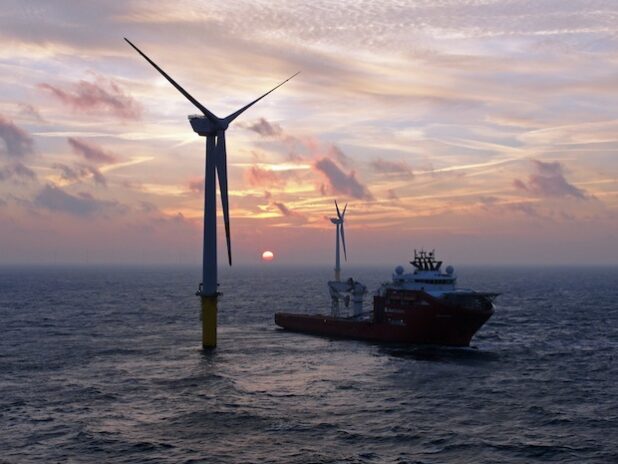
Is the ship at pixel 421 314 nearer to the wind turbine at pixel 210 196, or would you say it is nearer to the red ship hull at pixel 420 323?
the red ship hull at pixel 420 323

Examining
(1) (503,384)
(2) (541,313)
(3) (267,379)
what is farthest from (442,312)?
(2) (541,313)

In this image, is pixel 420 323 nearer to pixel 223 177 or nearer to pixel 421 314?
pixel 421 314

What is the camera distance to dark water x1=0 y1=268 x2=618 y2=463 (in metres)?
42.8

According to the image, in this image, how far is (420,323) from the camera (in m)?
87.4

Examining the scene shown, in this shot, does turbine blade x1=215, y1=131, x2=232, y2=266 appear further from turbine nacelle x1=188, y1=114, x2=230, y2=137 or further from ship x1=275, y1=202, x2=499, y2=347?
ship x1=275, y1=202, x2=499, y2=347

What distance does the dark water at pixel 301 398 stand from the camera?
42.8 meters

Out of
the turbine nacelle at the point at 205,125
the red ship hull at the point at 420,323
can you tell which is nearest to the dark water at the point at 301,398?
the red ship hull at the point at 420,323

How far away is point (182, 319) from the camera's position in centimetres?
12081

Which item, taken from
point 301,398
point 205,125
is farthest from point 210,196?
point 301,398

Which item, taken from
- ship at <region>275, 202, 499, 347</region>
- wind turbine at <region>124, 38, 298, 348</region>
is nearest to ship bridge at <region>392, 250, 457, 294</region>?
ship at <region>275, 202, 499, 347</region>

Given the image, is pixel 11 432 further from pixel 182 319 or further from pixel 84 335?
pixel 182 319

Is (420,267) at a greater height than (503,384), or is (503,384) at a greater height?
(420,267)

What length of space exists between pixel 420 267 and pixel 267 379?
125ft

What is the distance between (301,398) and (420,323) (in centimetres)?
3473
